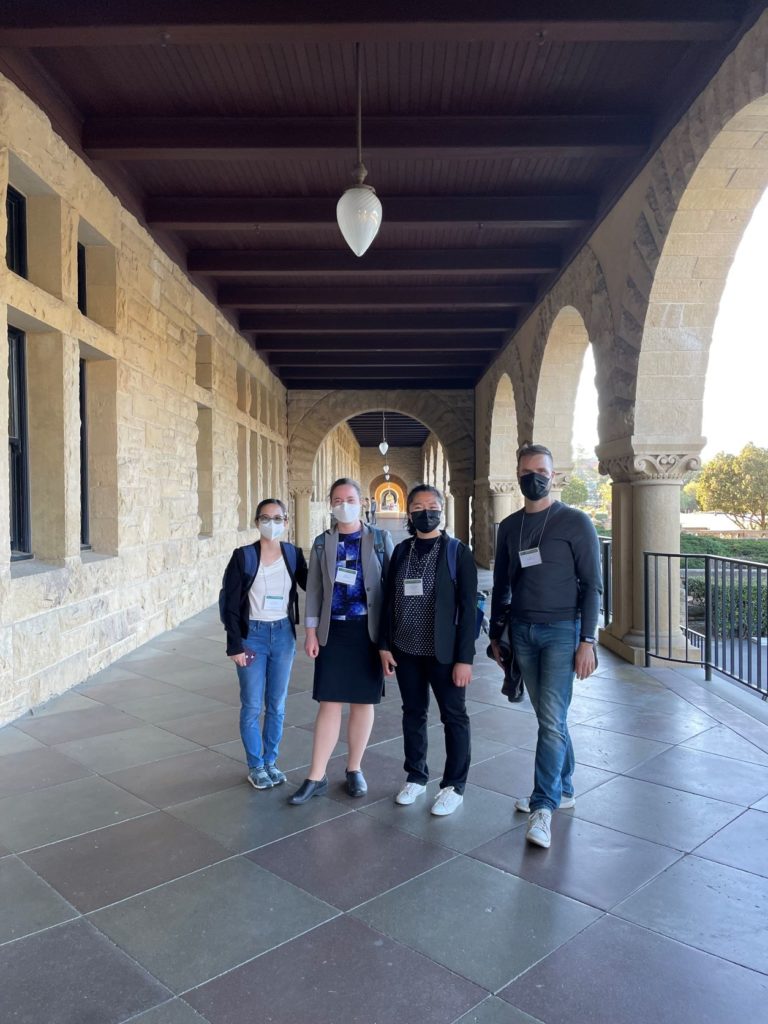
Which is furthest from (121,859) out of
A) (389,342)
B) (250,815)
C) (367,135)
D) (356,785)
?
(389,342)

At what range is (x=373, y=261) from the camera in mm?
Result: 7492

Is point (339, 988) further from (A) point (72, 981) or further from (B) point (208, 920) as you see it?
(A) point (72, 981)

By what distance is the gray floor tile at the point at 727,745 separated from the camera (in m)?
3.39

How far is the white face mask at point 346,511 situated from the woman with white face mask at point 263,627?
33 cm

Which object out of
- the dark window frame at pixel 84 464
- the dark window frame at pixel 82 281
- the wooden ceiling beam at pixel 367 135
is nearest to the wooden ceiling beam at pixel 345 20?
the wooden ceiling beam at pixel 367 135

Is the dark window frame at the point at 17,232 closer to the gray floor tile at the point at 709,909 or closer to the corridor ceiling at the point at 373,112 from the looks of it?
the corridor ceiling at the point at 373,112

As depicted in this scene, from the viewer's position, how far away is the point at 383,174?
5824mm

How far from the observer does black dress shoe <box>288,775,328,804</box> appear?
287 centimetres

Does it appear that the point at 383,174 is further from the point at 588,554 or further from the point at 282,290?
the point at 588,554

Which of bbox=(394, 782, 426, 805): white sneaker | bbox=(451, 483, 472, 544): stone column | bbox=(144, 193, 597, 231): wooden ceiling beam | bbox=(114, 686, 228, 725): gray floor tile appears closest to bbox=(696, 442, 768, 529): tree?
bbox=(451, 483, 472, 544): stone column

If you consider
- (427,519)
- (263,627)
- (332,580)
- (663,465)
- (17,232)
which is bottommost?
(263,627)

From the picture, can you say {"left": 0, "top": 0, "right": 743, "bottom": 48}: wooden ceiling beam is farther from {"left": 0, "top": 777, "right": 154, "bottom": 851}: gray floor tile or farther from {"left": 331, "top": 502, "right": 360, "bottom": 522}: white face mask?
{"left": 0, "top": 777, "right": 154, "bottom": 851}: gray floor tile

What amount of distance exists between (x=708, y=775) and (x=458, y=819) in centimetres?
123

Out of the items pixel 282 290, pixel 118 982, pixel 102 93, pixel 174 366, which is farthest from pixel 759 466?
pixel 118 982
